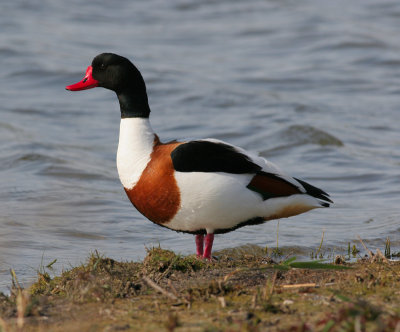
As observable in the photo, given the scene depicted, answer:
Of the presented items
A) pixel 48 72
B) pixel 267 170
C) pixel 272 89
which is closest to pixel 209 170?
pixel 267 170

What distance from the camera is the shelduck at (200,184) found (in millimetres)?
5082

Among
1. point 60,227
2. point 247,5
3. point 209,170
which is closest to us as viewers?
point 209,170

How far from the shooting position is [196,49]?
17.2 meters

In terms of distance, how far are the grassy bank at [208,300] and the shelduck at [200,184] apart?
1.37ft

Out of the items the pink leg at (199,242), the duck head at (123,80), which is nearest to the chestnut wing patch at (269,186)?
the pink leg at (199,242)

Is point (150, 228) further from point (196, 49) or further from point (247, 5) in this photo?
point (247, 5)

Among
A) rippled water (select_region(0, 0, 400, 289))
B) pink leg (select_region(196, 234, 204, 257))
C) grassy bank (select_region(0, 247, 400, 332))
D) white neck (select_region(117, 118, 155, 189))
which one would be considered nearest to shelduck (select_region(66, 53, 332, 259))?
white neck (select_region(117, 118, 155, 189))

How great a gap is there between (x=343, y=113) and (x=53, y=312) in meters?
10.1

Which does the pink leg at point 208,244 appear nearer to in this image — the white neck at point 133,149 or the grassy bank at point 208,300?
the grassy bank at point 208,300

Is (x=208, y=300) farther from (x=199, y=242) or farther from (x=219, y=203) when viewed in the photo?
(x=199, y=242)

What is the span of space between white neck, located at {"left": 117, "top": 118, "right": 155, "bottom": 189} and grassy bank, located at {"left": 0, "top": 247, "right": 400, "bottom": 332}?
0.65 meters

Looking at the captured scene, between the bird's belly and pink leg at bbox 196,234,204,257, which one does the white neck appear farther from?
pink leg at bbox 196,234,204,257

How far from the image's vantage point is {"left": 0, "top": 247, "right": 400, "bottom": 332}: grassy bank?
138 inches

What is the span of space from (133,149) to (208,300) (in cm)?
165
